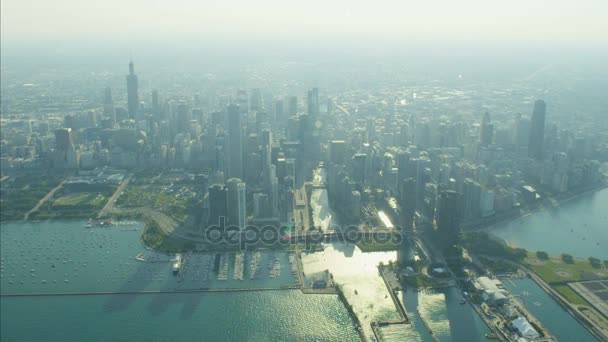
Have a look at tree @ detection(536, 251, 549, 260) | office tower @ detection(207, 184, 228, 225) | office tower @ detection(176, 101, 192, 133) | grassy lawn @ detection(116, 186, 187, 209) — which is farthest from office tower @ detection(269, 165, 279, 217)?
office tower @ detection(176, 101, 192, 133)

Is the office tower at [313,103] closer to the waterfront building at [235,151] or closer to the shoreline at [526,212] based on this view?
the waterfront building at [235,151]

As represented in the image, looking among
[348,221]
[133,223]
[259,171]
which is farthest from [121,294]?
[259,171]

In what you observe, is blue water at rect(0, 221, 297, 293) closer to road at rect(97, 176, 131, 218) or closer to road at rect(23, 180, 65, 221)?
road at rect(23, 180, 65, 221)

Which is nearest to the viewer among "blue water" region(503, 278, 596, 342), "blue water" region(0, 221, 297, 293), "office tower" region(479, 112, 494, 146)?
"blue water" region(503, 278, 596, 342)

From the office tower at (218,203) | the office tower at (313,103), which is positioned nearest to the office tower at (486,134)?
the office tower at (313,103)

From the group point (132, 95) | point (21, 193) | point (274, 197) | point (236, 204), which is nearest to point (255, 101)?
point (132, 95)
